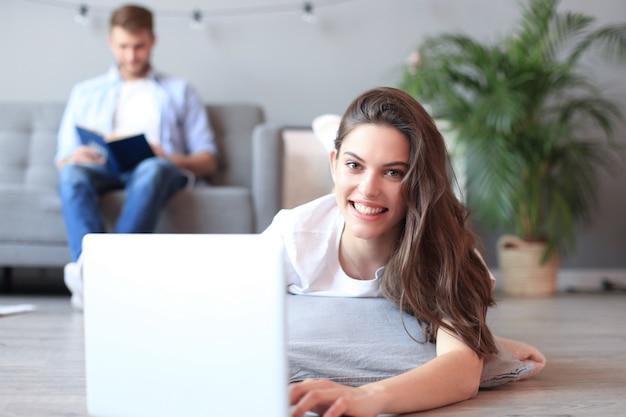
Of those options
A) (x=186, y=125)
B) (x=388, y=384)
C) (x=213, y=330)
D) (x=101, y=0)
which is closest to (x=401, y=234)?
(x=388, y=384)

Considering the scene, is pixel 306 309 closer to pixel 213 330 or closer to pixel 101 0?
pixel 213 330

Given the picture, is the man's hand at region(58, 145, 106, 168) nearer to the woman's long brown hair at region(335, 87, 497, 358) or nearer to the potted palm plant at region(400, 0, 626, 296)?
the potted palm plant at region(400, 0, 626, 296)

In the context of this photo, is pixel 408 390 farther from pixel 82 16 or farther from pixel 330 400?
pixel 82 16

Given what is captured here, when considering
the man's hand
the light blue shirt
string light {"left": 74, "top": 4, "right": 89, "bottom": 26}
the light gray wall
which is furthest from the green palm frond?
string light {"left": 74, "top": 4, "right": 89, "bottom": 26}

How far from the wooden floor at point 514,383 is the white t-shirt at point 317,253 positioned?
0.27 m

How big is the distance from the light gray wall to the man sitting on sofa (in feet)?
1.42

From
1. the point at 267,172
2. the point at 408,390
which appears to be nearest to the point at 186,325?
the point at 408,390

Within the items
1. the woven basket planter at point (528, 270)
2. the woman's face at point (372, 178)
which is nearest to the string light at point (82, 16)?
the woven basket planter at point (528, 270)

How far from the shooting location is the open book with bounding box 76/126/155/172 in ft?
9.67

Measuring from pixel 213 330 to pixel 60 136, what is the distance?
8.16 ft

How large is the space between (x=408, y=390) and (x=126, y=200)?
6.01 feet

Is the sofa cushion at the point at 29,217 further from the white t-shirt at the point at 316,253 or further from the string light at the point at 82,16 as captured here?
the white t-shirt at the point at 316,253

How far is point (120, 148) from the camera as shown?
9.73 feet

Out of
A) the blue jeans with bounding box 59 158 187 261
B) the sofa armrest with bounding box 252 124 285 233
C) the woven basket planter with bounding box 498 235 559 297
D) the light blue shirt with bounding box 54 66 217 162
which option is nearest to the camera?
the blue jeans with bounding box 59 158 187 261
